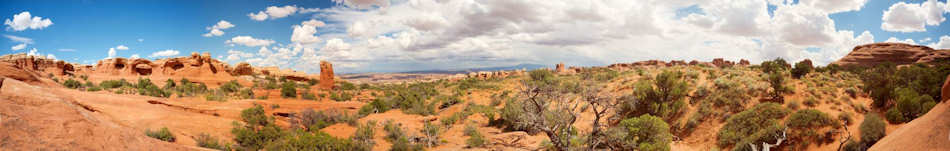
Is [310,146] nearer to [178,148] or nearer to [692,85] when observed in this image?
[178,148]

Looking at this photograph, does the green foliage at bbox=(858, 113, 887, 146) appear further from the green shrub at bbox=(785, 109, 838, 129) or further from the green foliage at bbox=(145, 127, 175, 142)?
the green foliage at bbox=(145, 127, 175, 142)

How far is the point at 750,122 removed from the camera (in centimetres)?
1385

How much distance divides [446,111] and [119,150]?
22.9 meters

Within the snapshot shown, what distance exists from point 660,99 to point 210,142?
21217 millimetres

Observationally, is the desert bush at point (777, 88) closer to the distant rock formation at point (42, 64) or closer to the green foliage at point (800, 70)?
the green foliage at point (800, 70)

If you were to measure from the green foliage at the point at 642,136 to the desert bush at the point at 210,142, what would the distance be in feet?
47.0

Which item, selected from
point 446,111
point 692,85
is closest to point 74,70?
point 446,111

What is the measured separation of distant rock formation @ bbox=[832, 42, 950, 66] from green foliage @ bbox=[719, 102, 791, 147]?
38.9 meters

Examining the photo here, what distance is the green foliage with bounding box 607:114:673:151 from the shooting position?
12.7m

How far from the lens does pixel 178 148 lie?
4.91 m

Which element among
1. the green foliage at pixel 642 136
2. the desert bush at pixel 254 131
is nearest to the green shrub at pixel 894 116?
the green foliage at pixel 642 136

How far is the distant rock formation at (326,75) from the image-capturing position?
3525cm

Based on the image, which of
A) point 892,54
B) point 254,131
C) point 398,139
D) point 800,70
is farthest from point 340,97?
point 892,54

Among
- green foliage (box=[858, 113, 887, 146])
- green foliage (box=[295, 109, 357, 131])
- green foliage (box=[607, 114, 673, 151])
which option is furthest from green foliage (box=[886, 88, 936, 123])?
green foliage (box=[295, 109, 357, 131])
